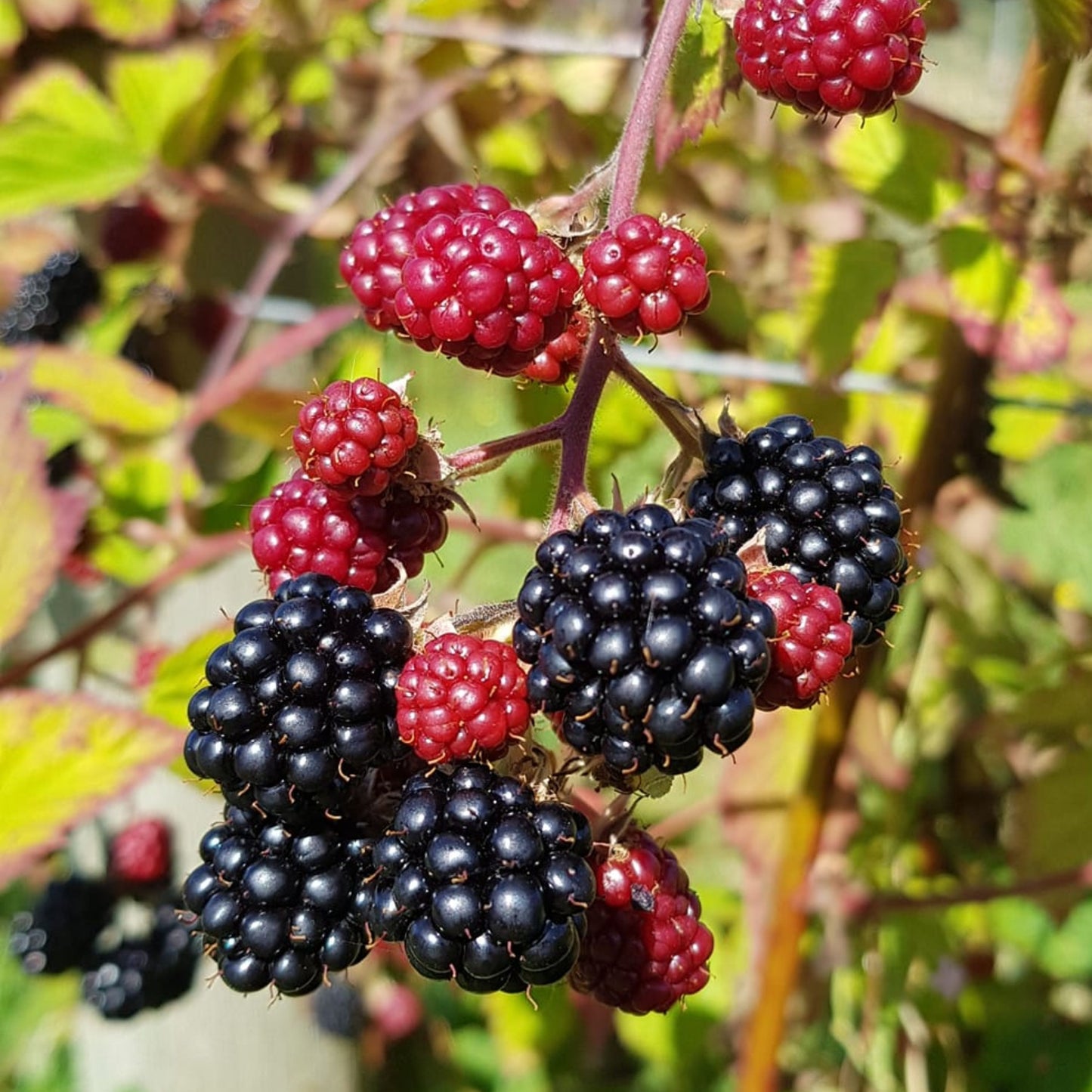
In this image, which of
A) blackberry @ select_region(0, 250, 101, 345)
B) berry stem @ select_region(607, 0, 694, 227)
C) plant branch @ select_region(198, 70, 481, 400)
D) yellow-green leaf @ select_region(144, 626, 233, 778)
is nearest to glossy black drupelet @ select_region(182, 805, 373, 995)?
yellow-green leaf @ select_region(144, 626, 233, 778)

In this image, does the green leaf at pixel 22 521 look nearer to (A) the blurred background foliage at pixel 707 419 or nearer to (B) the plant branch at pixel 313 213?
(A) the blurred background foliage at pixel 707 419

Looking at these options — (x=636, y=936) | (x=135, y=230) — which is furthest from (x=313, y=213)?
(x=636, y=936)

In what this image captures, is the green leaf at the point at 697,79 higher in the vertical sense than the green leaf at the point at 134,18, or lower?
higher

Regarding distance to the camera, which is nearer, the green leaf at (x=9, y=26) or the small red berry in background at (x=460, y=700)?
the small red berry in background at (x=460, y=700)

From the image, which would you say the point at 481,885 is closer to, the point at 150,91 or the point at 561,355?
the point at 561,355

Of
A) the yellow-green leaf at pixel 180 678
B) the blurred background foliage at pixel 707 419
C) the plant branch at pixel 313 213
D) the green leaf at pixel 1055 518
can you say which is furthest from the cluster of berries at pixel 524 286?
the green leaf at pixel 1055 518
